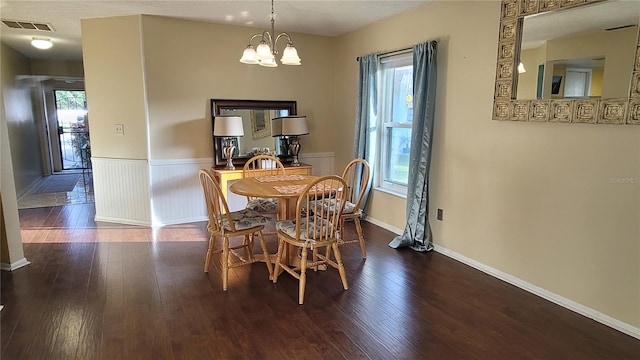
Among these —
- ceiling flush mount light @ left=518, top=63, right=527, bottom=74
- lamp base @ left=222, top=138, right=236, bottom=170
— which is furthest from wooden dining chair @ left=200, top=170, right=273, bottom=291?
ceiling flush mount light @ left=518, top=63, right=527, bottom=74

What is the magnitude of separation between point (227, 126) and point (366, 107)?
1598 millimetres

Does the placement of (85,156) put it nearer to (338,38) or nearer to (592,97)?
(338,38)

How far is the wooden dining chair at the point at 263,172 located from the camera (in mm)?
3535

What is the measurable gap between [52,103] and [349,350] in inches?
347

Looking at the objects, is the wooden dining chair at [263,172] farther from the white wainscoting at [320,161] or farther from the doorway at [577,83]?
the doorway at [577,83]

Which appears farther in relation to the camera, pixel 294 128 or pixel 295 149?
pixel 295 149

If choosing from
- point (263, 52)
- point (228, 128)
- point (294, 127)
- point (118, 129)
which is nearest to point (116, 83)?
point (118, 129)

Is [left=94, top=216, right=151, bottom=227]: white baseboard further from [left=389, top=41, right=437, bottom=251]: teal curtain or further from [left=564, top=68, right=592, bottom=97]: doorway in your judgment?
[left=564, top=68, right=592, bottom=97]: doorway

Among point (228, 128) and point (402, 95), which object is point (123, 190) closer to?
point (228, 128)

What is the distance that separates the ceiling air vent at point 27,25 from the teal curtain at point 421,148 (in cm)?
437

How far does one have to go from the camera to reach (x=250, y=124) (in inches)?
188

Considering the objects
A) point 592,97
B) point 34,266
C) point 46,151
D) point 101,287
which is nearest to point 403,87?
point 592,97

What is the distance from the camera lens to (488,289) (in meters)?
2.90

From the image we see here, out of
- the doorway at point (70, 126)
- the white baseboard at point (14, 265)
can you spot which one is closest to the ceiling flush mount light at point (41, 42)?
the doorway at point (70, 126)
